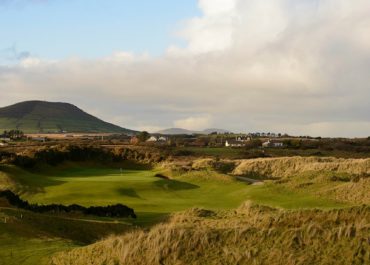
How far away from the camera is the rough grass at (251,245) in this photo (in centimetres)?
1234

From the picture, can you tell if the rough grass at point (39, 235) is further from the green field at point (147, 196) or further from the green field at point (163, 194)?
the green field at point (163, 194)

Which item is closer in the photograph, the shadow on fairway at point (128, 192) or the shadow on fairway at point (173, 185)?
the shadow on fairway at point (128, 192)

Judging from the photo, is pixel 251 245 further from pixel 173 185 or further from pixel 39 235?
pixel 173 185

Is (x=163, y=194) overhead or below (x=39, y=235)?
below

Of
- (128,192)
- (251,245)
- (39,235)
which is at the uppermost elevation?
(251,245)

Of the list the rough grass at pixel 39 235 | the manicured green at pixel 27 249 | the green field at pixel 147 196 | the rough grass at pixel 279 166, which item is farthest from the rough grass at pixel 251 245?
the rough grass at pixel 279 166

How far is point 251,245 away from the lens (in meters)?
12.9

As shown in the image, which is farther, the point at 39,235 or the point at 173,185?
the point at 173,185

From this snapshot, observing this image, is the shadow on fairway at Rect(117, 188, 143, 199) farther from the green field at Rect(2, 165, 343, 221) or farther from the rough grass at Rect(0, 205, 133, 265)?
the rough grass at Rect(0, 205, 133, 265)

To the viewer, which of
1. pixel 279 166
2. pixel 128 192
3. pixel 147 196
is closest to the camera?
pixel 147 196

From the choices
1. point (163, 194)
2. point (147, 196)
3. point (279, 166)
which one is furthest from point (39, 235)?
point (279, 166)

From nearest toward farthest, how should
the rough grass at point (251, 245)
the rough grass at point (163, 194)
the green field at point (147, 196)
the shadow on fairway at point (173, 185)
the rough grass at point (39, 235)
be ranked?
1. the rough grass at point (251, 245)
2. the rough grass at point (39, 235)
3. the green field at point (147, 196)
4. the rough grass at point (163, 194)
5. the shadow on fairway at point (173, 185)

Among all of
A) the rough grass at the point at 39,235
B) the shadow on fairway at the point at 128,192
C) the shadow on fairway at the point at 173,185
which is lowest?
the shadow on fairway at the point at 128,192

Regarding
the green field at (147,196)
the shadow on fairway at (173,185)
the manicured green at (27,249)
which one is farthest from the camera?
the shadow on fairway at (173,185)
